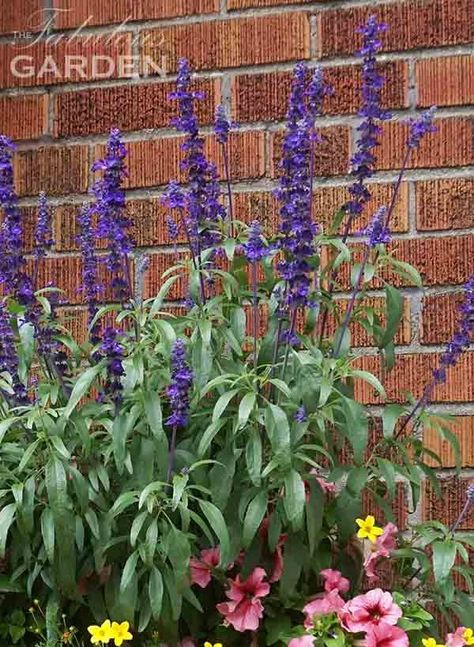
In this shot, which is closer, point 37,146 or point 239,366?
point 239,366

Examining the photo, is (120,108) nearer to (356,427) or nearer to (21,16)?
(21,16)

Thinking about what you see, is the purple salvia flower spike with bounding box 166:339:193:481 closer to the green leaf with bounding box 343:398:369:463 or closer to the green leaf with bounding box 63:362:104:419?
the green leaf with bounding box 63:362:104:419

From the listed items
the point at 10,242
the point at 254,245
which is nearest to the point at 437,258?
the point at 254,245

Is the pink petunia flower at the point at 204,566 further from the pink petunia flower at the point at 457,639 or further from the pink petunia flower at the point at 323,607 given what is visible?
the pink petunia flower at the point at 457,639

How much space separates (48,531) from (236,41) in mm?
1203

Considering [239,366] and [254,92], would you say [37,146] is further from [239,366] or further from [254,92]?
[239,366]

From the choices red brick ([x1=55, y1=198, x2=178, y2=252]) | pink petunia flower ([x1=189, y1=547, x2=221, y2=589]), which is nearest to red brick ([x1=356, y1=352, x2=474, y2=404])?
red brick ([x1=55, y1=198, x2=178, y2=252])

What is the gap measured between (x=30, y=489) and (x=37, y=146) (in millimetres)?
1037

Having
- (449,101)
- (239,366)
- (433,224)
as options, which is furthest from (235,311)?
(449,101)

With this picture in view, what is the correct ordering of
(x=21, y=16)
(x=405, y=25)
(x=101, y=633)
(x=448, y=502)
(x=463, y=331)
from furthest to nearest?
(x=21, y=16) → (x=405, y=25) → (x=448, y=502) → (x=463, y=331) → (x=101, y=633)

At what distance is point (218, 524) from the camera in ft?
5.23

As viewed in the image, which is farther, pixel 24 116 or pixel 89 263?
pixel 24 116

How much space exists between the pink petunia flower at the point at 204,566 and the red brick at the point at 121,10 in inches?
48.3

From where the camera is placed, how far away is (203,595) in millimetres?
1805
